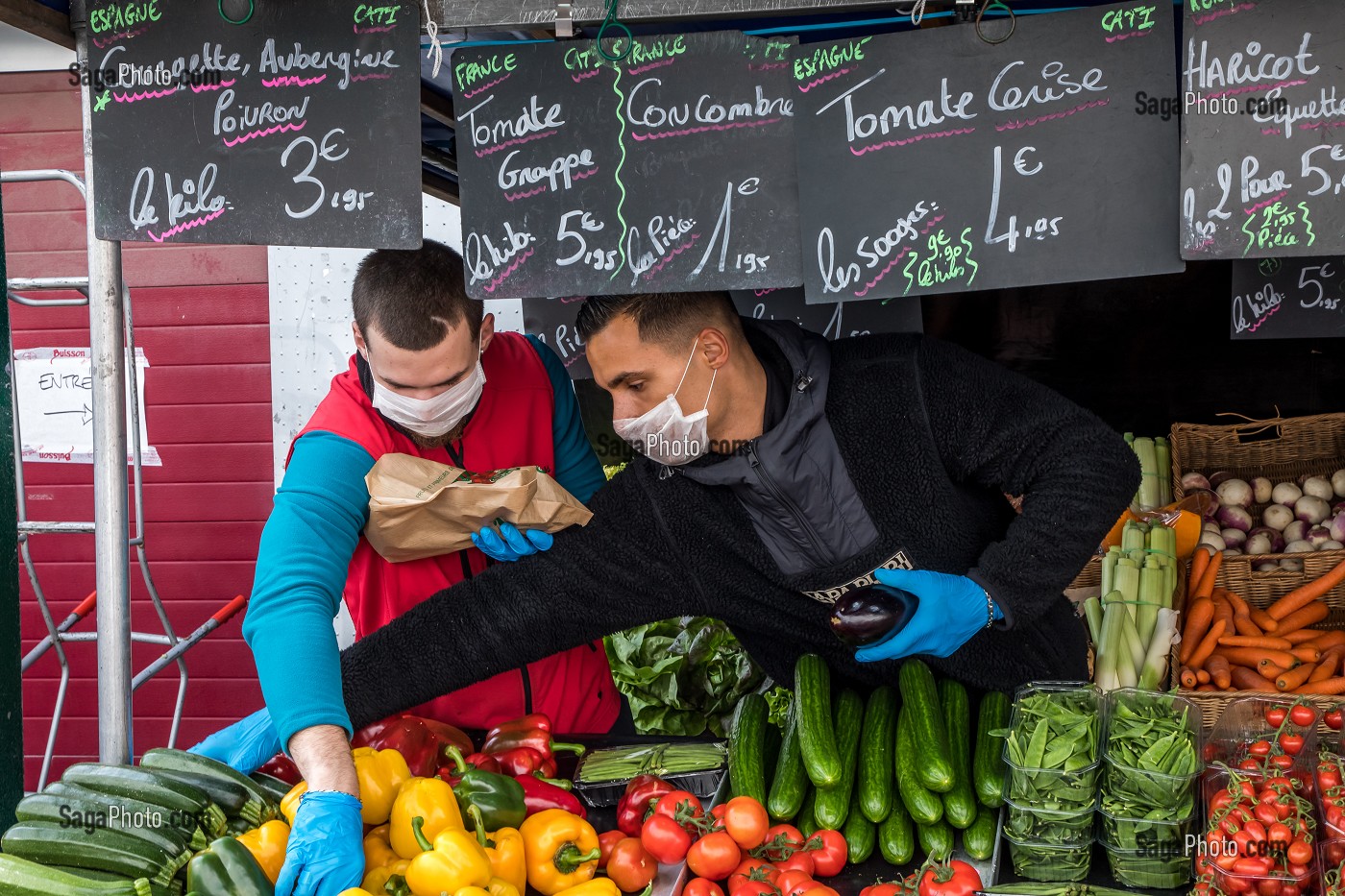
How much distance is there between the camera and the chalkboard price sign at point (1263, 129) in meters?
2.55

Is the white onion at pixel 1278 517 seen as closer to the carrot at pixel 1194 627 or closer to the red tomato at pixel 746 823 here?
the carrot at pixel 1194 627

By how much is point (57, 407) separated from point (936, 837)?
5.01m

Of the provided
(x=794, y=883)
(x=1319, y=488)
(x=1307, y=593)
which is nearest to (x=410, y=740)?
(x=794, y=883)

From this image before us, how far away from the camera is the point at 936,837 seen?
2.46 metres

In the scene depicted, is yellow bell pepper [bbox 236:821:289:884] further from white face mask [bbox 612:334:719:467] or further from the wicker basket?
the wicker basket

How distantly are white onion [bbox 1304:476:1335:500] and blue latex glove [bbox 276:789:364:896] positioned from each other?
15.3ft

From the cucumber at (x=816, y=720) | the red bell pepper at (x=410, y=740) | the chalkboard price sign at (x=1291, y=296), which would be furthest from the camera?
the chalkboard price sign at (x=1291, y=296)

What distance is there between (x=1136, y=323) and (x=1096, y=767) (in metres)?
3.39

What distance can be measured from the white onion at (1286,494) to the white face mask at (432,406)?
4.00m

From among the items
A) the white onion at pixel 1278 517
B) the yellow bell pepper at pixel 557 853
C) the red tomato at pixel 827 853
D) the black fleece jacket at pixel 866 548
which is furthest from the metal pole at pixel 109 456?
the white onion at pixel 1278 517

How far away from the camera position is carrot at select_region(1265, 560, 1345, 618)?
464 cm

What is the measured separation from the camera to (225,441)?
6.87 m

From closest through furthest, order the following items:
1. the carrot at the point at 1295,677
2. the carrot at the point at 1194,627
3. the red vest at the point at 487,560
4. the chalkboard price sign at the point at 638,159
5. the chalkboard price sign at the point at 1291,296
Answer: the chalkboard price sign at the point at 638,159, the red vest at the point at 487,560, the chalkboard price sign at the point at 1291,296, the carrot at the point at 1295,677, the carrot at the point at 1194,627

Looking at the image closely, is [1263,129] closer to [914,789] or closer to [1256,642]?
[914,789]
